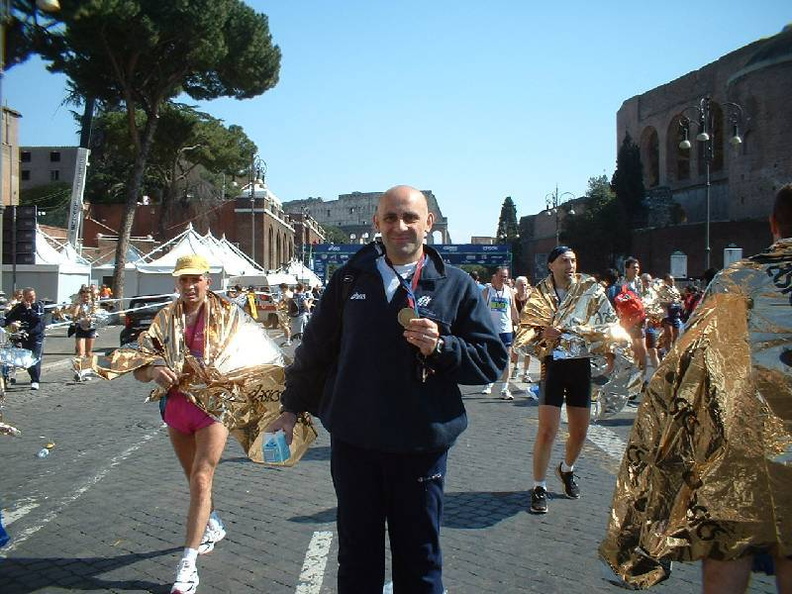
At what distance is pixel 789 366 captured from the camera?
218 centimetres

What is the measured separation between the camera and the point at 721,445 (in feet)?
7.21

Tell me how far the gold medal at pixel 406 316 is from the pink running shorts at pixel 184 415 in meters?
1.93

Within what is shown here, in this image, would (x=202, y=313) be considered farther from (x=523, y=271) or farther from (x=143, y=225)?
(x=523, y=271)

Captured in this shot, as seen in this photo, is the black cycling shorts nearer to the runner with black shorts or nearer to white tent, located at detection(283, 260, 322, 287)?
the runner with black shorts

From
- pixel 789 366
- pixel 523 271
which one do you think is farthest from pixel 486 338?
pixel 523 271

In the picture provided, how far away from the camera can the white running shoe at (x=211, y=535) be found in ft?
14.2

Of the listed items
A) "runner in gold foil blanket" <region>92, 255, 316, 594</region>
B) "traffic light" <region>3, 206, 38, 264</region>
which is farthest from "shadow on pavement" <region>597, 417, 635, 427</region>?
"traffic light" <region>3, 206, 38, 264</region>

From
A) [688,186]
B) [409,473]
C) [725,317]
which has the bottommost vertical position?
[409,473]

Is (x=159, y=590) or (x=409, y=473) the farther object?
(x=159, y=590)

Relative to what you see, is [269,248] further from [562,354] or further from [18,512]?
[562,354]

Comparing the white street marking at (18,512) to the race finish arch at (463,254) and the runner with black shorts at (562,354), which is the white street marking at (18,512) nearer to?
the runner with black shorts at (562,354)

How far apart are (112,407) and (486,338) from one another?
28.8 ft

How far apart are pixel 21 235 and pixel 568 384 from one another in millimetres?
14872

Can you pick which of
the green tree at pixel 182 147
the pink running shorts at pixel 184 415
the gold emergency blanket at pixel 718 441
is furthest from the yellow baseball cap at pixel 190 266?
the green tree at pixel 182 147
